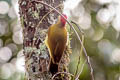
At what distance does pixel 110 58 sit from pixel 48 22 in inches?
48.0

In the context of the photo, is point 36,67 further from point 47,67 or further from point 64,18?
point 64,18

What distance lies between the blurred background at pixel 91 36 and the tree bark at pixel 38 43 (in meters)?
0.09

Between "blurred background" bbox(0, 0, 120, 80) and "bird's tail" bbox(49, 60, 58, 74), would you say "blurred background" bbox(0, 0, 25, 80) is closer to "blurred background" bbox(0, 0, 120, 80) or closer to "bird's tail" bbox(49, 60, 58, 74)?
"blurred background" bbox(0, 0, 120, 80)

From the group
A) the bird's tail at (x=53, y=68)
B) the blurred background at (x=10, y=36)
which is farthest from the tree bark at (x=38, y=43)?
the blurred background at (x=10, y=36)

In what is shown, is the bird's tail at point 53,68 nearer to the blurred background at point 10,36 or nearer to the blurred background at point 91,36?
the blurred background at point 91,36

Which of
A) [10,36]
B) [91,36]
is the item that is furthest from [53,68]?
[10,36]

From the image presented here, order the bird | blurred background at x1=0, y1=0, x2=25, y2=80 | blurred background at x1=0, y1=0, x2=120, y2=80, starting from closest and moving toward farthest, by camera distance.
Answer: the bird, blurred background at x1=0, y1=0, x2=120, y2=80, blurred background at x1=0, y1=0, x2=25, y2=80

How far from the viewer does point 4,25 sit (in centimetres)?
291

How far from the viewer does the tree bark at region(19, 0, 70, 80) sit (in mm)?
708

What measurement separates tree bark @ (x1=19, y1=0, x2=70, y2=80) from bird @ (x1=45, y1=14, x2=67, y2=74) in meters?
0.01

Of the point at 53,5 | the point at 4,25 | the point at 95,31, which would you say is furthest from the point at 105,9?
the point at 53,5

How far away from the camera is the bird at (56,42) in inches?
27.2

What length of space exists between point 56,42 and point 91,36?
1281mm

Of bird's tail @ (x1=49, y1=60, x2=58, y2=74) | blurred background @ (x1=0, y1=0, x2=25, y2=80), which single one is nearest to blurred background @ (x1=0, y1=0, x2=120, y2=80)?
blurred background @ (x1=0, y1=0, x2=25, y2=80)
